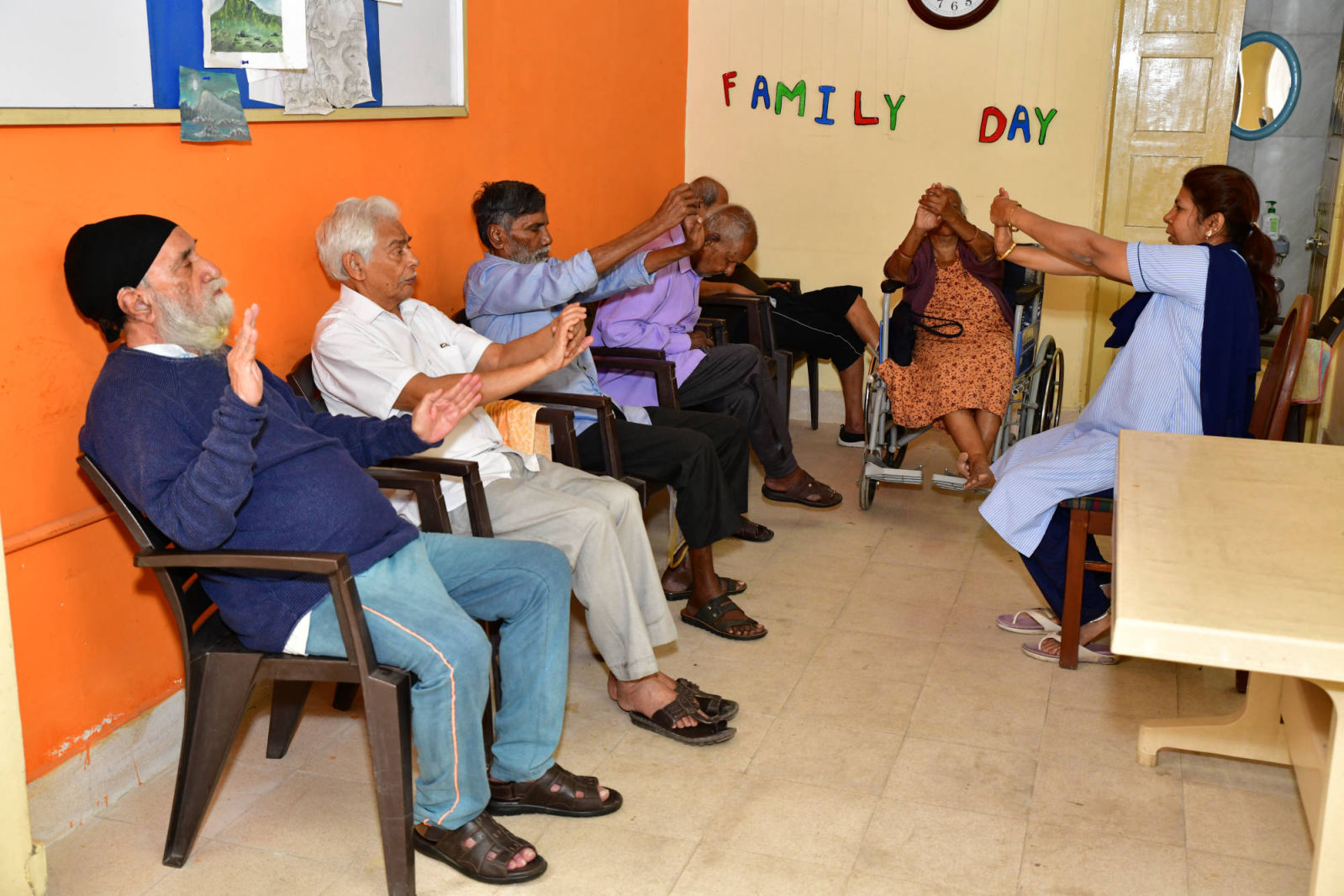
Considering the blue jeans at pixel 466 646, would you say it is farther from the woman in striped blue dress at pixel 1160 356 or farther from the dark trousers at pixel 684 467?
the woman in striped blue dress at pixel 1160 356

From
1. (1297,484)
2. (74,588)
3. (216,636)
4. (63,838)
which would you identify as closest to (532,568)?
(216,636)

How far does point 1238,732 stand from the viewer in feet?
8.24

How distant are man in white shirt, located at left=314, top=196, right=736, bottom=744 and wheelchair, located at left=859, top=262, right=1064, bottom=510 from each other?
165cm

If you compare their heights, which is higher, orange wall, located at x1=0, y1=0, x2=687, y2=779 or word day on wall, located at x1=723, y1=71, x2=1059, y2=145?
word day on wall, located at x1=723, y1=71, x2=1059, y2=145

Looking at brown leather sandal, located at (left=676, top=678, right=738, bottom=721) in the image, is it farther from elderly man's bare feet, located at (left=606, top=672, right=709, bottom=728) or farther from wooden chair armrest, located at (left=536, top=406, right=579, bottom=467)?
wooden chair armrest, located at (left=536, top=406, right=579, bottom=467)

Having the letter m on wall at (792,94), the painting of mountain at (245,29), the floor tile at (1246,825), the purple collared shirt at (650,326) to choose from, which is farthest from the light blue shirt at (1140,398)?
the letter m on wall at (792,94)

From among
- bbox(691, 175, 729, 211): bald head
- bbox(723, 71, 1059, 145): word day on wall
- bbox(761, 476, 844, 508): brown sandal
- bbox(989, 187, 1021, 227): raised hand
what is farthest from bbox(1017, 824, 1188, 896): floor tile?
bbox(723, 71, 1059, 145): word day on wall

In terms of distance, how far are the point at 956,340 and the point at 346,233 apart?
229 cm

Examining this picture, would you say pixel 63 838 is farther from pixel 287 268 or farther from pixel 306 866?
pixel 287 268

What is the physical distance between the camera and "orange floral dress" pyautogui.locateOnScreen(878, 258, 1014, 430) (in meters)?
4.03

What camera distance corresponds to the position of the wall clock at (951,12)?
500cm

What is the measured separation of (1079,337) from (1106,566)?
250cm

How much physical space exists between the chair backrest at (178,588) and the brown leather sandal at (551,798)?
64 cm

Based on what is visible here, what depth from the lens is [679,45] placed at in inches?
210
